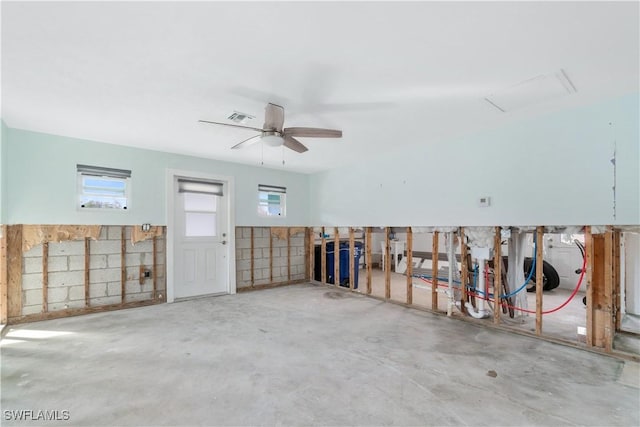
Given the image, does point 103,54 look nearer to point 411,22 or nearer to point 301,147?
point 301,147

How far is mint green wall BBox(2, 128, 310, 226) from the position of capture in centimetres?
400

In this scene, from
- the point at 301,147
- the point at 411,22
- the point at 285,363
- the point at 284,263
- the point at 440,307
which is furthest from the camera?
the point at 284,263

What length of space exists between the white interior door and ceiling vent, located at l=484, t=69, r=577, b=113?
465 centimetres

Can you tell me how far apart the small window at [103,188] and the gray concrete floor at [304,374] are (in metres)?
1.71

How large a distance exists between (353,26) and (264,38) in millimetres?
607

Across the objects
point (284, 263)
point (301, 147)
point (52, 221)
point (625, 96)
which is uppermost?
point (625, 96)

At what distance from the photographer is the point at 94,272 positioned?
14.5 ft

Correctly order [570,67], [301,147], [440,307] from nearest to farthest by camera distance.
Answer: [570,67], [301,147], [440,307]

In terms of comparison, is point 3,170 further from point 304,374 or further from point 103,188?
point 304,374

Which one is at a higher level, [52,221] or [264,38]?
[264,38]

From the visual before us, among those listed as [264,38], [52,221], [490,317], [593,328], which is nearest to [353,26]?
[264,38]

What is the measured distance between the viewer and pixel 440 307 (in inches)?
185

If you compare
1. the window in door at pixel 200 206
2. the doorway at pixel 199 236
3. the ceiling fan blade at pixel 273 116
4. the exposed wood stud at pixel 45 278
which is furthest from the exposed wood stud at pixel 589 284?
the exposed wood stud at pixel 45 278

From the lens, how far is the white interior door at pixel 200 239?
17.2 feet
